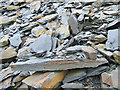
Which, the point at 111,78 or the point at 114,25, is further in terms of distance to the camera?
the point at 114,25

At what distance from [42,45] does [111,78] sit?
2.07 m

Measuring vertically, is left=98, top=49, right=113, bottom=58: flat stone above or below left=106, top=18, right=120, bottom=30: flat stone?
below

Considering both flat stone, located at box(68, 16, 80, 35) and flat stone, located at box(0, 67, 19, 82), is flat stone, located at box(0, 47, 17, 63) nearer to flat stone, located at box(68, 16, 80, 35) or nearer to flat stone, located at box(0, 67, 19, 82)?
flat stone, located at box(0, 67, 19, 82)

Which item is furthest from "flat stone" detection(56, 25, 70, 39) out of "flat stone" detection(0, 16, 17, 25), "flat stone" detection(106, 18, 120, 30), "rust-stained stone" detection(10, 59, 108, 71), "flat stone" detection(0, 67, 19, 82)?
"flat stone" detection(0, 16, 17, 25)

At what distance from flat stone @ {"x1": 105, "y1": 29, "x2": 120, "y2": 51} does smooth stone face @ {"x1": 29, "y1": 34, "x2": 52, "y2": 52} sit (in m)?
1.60

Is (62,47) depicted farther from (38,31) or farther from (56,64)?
(38,31)

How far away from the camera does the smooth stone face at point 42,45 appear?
3234mm

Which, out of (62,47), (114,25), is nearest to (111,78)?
(62,47)

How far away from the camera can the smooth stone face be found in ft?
10.6

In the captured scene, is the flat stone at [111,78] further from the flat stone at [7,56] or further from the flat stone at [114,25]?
the flat stone at [7,56]

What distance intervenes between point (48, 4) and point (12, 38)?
262 centimetres

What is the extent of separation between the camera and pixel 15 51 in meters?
3.74

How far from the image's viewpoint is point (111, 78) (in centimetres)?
200

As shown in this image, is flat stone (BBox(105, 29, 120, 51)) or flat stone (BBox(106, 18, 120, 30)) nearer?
flat stone (BBox(105, 29, 120, 51))
